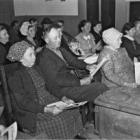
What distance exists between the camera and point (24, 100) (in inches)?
75.7

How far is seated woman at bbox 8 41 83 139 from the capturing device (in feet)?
6.31

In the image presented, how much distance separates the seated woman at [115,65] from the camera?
235 cm

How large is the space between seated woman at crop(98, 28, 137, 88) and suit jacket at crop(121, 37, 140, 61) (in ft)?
1.98

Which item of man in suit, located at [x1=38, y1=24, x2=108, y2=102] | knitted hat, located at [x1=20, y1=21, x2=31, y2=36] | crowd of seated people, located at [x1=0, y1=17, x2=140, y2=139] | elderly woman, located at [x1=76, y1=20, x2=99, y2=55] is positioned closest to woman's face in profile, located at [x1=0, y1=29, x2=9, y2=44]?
knitted hat, located at [x1=20, y1=21, x2=31, y2=36]

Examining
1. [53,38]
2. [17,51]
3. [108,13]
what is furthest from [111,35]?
[108,13]

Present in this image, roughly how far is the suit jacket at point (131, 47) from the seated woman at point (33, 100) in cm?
132

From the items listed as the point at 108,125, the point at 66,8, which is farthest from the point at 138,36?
the point at 66,8

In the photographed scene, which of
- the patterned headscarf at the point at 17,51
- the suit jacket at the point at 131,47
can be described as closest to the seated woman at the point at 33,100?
the patterned headscarf at the point at 17,51

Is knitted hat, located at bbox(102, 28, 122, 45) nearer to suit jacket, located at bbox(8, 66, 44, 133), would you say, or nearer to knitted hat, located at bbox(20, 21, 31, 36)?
suit jacket, located at bbox(8, 66, 44, 133)

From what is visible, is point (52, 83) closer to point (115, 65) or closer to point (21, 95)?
point (21, 95)

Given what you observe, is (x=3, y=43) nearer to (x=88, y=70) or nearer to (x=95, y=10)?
(x=88, y=70)

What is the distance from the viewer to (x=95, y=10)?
5.46m

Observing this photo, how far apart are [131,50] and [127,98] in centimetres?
141

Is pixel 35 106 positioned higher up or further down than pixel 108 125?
higher up
